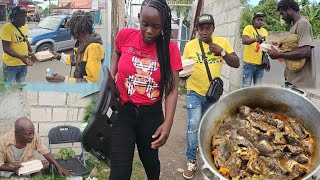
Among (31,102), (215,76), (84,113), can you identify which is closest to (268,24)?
(215,76)

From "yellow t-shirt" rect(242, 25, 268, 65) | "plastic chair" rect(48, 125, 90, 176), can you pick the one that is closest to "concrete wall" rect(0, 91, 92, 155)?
"plastic chair" rect(48, 125, 90, 176)

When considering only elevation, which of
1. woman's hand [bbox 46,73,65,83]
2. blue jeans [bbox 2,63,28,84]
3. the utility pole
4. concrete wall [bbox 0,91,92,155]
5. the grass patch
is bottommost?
the grass patch

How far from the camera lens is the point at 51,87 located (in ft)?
14.1

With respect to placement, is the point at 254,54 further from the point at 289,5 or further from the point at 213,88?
the point at 213,88

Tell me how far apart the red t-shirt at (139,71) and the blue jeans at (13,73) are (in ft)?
6.86

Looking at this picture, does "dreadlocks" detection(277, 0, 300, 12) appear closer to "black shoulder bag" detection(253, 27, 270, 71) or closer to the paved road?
"black shoulder bag" detection(253, 27, 270, 71)

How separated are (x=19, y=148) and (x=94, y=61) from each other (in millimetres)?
1286

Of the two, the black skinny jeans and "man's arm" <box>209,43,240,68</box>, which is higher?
"man's arm" <box>209,43,240,68</box>

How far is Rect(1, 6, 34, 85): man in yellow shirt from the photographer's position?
399cm

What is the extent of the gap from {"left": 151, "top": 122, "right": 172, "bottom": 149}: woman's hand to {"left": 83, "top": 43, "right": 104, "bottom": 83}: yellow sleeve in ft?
6.55

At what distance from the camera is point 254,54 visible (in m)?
5.53

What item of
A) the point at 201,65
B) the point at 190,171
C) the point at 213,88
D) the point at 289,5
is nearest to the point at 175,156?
the point at 190,171

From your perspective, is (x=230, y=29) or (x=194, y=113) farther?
(x=230, y=29)

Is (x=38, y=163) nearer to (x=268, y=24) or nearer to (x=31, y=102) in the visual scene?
(x=31, y=102)
